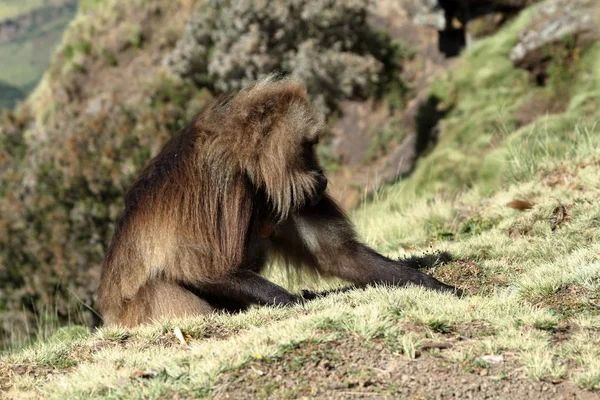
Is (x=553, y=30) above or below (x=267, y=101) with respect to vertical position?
below

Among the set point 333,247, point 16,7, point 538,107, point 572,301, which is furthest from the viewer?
point 16,7

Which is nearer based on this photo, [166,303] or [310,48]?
[166,303]

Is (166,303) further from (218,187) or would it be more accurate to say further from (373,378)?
(373,378)

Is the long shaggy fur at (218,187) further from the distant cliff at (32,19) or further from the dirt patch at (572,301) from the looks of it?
the distant cliff at (32,19)

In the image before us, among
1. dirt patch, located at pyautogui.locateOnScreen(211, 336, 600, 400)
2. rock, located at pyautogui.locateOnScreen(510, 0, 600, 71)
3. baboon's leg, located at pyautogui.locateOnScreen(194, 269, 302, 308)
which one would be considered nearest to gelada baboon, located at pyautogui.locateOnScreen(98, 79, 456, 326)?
baboon's leg, located at pyautogui.locateOnScreen(194, 269, 302, 308)

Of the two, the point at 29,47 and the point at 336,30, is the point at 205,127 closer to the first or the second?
the point at 336,30

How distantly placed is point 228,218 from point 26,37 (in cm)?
6886

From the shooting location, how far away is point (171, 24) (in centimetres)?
2675

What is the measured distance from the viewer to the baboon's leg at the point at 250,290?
4387 millimetres

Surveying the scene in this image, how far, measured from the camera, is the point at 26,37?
6700cm

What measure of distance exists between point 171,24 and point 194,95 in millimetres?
5734

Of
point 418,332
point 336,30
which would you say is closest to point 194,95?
point 336,30

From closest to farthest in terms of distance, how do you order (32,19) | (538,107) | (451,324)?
1. (451,324)
2. (538,107)
3. (32,19)

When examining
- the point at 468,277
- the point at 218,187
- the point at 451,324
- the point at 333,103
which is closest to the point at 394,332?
the point at 451,324
